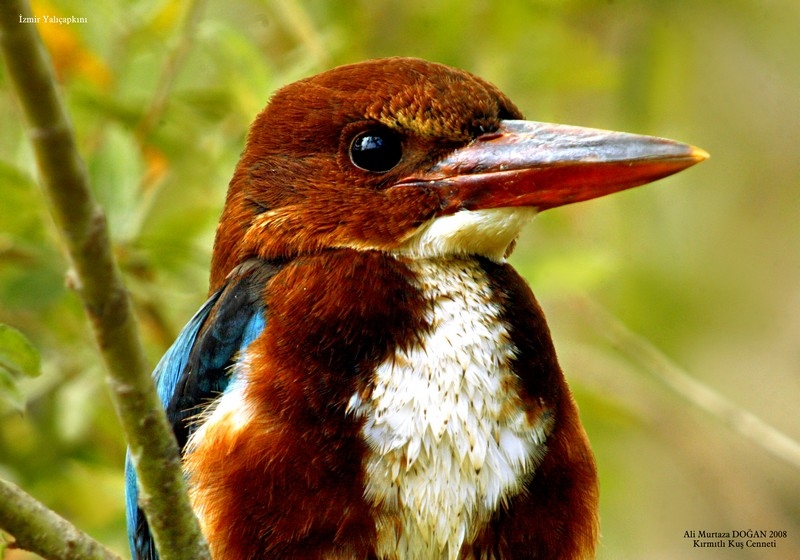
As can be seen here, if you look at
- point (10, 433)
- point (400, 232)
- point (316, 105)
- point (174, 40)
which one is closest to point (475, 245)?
point (400, 232)

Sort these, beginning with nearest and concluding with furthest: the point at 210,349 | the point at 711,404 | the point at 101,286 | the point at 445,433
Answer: the point at 101,286
the point at 445,433
the point at 210,349
the point at 711,404

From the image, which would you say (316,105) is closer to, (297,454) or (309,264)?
(309,264)

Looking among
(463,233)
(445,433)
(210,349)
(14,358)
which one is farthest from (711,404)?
(14,358)

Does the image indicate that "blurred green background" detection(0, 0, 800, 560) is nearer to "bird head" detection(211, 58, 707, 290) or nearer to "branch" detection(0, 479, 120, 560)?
"bird head" detection(211, 58, 707, 290)

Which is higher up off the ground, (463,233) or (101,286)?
(101,286)

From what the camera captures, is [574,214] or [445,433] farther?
[574,214]

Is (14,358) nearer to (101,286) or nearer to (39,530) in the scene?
(39,530)
